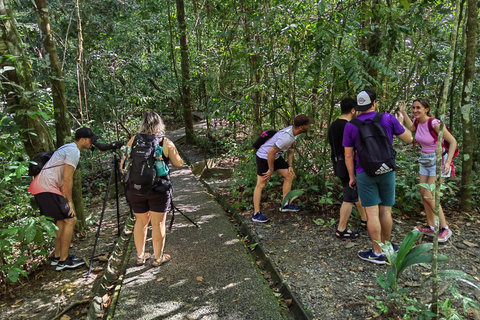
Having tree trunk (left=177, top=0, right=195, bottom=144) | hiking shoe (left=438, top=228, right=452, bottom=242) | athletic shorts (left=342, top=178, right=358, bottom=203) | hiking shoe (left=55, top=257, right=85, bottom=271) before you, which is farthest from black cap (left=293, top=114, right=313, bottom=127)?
tree trunk (left=177, top=0, right=195, bottom=144)

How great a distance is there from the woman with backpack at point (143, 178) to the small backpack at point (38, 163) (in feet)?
4.04

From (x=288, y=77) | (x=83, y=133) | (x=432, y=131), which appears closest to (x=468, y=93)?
(x=432, y=131)

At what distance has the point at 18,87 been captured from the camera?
411 cm

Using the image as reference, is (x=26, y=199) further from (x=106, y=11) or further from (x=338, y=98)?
(x=106, y=11)

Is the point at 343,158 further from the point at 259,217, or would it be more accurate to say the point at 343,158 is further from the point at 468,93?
the point at 468,93

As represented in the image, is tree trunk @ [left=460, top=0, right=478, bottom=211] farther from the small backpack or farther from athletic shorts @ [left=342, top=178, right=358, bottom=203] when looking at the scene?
the small backpack

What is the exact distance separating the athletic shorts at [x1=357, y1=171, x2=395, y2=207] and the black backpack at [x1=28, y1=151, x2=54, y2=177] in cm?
393

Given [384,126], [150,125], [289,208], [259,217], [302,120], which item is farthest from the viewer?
[289,208]

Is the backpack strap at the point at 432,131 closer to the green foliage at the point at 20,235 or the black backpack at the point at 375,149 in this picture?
the black backpack at the point at 375,149

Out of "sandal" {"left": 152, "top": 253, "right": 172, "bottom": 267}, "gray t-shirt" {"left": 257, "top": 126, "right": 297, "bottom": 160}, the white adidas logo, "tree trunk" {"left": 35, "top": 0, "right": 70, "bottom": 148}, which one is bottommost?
"sandal" {"left": 152, "top": 253, "right": 172, "bottom": 267}

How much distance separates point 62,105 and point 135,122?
582 cm

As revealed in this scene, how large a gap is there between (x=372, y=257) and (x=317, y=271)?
2.16 ft

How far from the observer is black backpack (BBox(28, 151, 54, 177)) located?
401 cm

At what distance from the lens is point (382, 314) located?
2.77m
